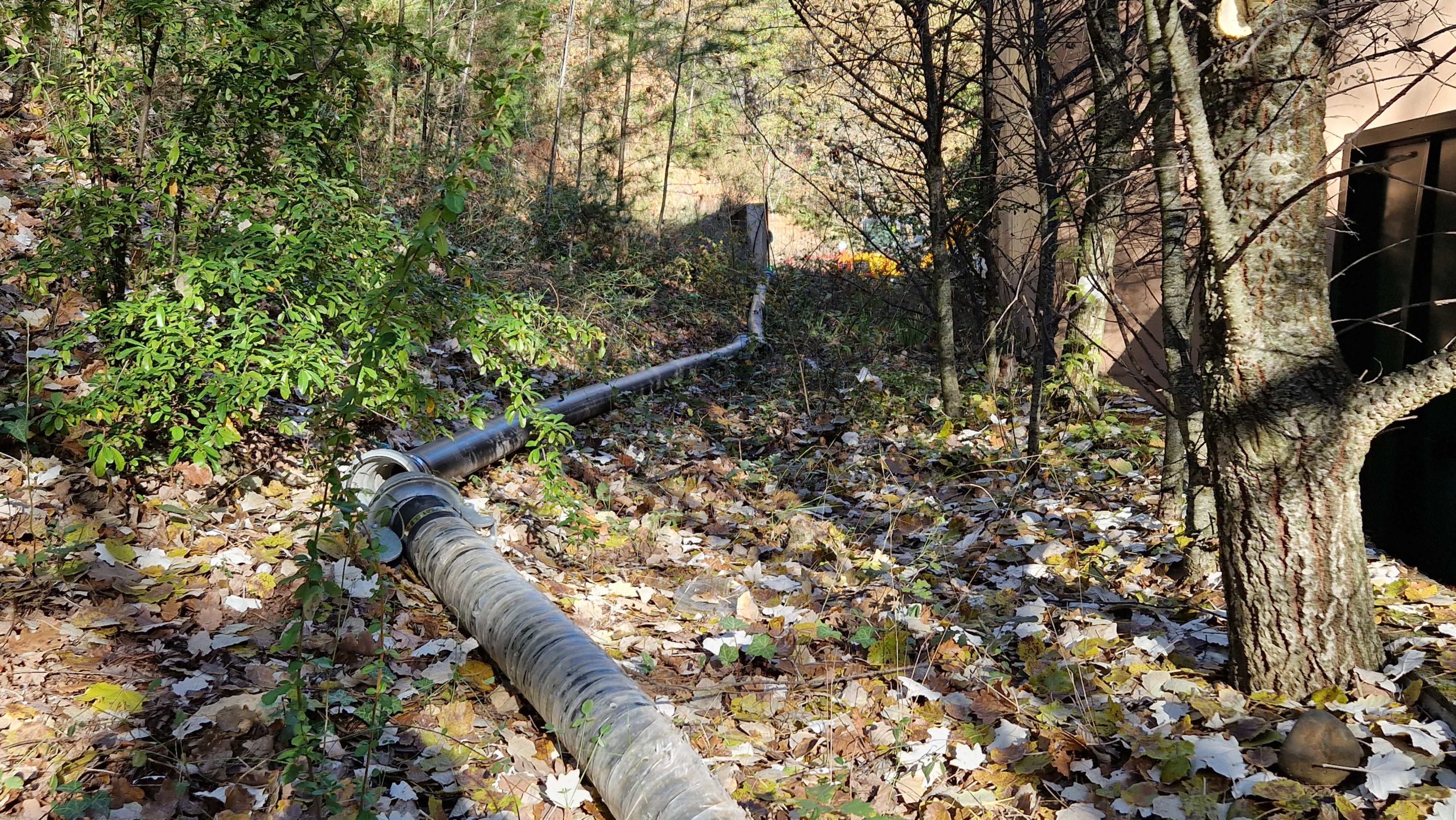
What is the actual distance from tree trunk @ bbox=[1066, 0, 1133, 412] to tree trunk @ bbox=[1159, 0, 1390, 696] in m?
1.28

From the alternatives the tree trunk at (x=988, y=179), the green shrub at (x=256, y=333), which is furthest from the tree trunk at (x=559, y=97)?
the green shrub at (x=256, y=333)

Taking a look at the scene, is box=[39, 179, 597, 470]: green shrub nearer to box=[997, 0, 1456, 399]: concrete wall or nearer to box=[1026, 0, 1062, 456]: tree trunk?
box=[997, 0, 1456, 399]: concrete wall

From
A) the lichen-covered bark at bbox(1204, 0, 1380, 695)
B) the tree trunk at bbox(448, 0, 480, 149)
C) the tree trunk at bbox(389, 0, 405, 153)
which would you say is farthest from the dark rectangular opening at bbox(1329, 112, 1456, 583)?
the tree trunk at bbox(448, 0, 480, 149)

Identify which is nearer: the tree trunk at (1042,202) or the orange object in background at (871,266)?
the tree trunk at (1042,202)

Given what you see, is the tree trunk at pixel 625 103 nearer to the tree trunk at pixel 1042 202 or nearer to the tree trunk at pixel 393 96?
the tree trunk at pixel 393 96

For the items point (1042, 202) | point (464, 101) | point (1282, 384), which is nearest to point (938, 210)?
point (1042, 202)

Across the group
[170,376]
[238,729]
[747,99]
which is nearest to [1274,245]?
[238,729]

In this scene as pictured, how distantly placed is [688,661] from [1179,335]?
7.06 ft

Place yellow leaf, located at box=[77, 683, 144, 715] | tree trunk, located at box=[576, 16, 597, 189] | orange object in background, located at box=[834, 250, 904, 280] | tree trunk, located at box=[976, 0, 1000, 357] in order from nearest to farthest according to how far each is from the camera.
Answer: yellow leaf, located at box=[77, 683, 144, 715]
tree trunk, located at box=[976, 0, 1000, 357]
orange object in background, located at box=[834, 250, 904, 280]
tree trunk, located at box=[576, 16, 597, 189]

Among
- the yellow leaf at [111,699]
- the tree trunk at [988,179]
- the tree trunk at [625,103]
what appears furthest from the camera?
the tree trunk at [625,103]

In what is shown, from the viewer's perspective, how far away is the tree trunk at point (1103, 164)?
4.57 metres

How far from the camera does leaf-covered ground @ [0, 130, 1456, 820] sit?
238 cm

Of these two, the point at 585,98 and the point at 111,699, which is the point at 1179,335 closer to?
the point at 111,699

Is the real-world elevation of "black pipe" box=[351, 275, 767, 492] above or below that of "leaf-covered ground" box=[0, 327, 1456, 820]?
above
